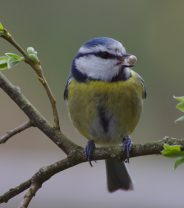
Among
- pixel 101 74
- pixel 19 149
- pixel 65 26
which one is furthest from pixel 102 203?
pixel 101 74

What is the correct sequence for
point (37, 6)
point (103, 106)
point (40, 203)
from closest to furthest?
1. point (103, 106)
2. point (40, 203)
3. point (37, 6)

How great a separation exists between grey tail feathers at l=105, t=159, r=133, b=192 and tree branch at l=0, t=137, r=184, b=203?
0.84m

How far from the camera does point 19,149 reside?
5434 mm

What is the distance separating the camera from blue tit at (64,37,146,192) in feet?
8.14

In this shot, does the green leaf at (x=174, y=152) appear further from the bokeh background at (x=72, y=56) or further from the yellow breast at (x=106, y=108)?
the bokeh background at (x=72, y=56)

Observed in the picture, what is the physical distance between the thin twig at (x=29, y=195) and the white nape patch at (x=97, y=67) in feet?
3.19

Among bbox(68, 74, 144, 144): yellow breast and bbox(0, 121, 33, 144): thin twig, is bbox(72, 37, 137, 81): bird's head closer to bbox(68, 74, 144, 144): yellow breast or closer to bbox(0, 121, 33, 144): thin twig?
bbox(68, 74, 144, 144): yellow breast

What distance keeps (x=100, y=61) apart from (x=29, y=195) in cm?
110

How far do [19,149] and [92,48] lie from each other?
9.77 feet

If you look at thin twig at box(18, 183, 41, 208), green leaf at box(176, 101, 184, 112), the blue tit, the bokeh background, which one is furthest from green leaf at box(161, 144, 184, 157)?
the bokeh background

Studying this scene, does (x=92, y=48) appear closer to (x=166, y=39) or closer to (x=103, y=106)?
(x=103, y=106)

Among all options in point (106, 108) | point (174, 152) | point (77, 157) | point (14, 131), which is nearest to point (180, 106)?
point (174, 152)

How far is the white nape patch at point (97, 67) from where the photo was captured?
2545 mm

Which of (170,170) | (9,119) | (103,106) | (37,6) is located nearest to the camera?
(103,106)
